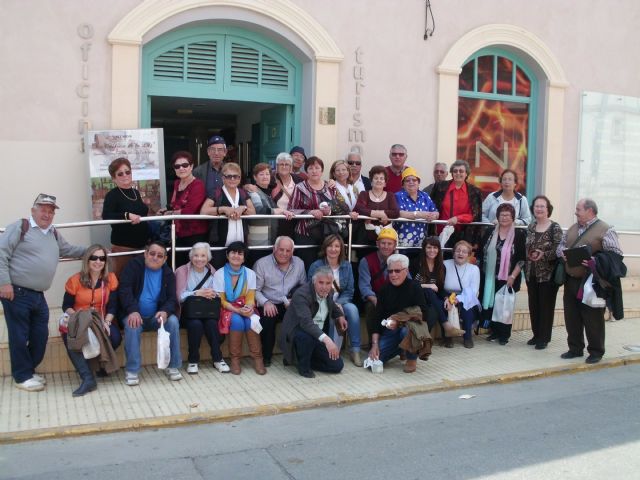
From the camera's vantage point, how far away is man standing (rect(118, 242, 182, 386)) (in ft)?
21.0

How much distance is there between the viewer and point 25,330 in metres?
6.09

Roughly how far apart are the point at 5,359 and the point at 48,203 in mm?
1478

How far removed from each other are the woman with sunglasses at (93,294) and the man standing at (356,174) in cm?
312

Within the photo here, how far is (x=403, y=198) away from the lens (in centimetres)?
816

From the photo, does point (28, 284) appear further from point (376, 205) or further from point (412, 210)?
point (412, 210)

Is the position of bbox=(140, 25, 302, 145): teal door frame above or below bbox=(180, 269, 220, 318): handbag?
above

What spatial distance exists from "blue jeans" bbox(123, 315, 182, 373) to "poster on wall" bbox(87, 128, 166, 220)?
5.90ft

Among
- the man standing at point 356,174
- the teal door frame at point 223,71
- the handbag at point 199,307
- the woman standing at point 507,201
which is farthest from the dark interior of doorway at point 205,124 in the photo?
the handbag at point 199,307

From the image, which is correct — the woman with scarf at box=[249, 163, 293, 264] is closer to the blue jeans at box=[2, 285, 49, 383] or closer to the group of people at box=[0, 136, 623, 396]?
the group of people at box=[0, 136, 623, 396]

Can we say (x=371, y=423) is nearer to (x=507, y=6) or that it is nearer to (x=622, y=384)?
(x=622, y=384)

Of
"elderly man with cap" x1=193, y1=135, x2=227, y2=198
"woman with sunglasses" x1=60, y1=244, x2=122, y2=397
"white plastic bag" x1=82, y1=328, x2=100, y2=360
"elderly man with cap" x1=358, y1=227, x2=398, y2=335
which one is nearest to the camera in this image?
"white plastic bag" x1=82, y1=328, x2=100, y2=360

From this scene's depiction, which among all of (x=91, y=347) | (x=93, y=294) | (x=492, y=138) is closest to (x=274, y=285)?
(x=93, y=294)

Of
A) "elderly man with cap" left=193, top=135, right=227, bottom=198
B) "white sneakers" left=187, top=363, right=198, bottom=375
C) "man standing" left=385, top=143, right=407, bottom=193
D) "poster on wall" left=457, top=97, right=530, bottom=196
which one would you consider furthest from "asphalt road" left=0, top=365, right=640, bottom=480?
"poster on wall" left=457, top=97, right=530, bottom=196

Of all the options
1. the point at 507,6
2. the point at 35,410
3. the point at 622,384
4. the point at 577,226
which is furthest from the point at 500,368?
the point at 507,6
